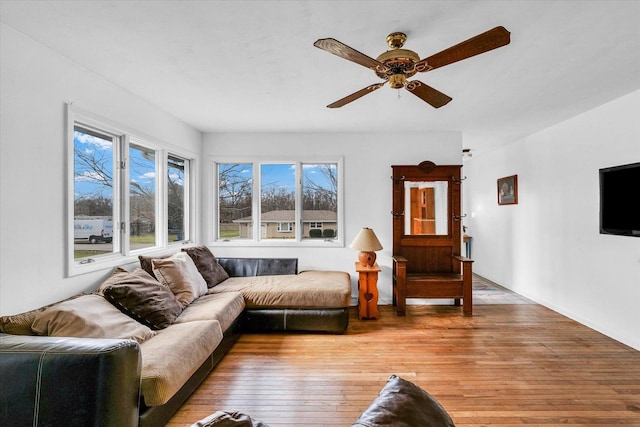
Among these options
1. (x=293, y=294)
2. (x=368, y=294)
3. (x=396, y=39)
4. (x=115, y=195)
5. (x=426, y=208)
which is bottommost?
(x=368, y=294)

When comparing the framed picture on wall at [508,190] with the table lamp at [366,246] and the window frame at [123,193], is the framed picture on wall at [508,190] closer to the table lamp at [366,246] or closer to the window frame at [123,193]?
the table lamp at [366,246]

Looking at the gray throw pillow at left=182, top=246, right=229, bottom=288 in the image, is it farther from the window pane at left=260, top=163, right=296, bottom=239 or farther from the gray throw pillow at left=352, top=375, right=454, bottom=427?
the gray throw pillow at left=352, top=375, right=454, bottom=427

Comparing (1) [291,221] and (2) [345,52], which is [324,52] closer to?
(2) [345,52]

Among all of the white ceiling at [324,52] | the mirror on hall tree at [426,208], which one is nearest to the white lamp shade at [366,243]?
the mirror on hall tree at [426,208]

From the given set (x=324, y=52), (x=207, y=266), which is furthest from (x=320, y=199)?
(x=324, y=52)

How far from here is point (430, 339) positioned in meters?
3.15

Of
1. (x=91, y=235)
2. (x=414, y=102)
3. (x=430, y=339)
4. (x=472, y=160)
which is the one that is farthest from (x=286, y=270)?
(x=472, y=160)

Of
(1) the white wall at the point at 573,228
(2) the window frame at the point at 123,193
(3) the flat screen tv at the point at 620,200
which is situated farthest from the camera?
(1) the white wall at the point at 573,228

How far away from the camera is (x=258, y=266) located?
4.06m

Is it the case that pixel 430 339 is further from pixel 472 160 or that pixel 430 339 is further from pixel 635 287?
pixel 472 160

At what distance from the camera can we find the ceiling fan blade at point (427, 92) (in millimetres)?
2082

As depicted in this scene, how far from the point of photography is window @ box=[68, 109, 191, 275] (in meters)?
2.47

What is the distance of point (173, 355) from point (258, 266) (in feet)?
7.22

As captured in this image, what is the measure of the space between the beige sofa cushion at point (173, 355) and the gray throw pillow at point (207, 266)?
117 centimetres
